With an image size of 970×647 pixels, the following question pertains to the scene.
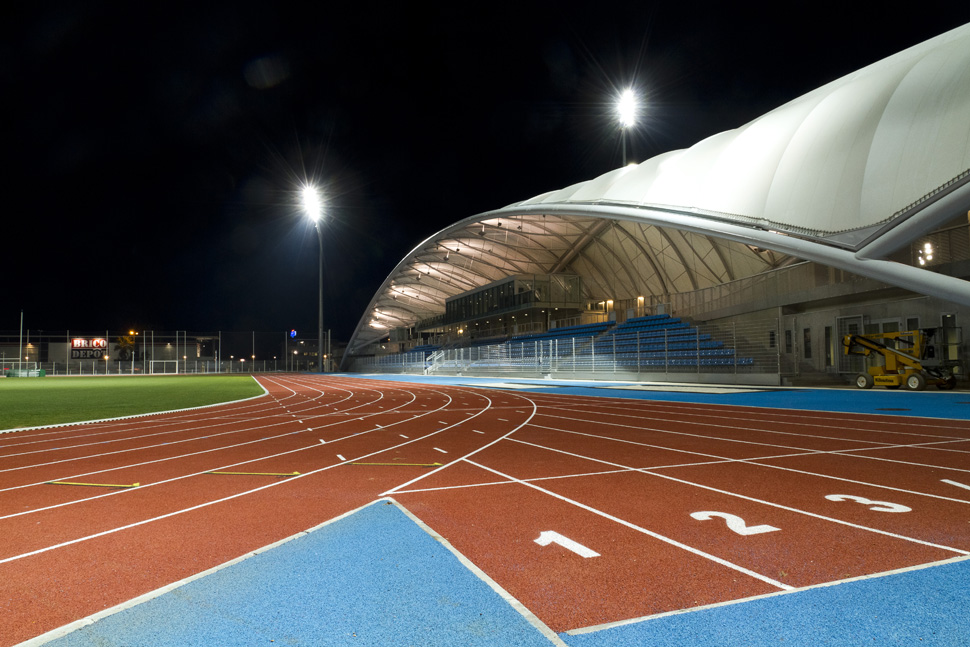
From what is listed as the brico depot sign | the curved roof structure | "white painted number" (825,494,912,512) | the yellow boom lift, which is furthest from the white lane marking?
the brico depot sign

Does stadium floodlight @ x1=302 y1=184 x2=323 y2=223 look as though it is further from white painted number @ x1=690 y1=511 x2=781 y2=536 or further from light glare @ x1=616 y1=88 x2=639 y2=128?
white painted number @ x1=690 y1=511 x2=781 y2=536

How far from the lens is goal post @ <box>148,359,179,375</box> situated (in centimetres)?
7744

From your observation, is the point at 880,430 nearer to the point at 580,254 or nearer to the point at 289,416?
the point at 289,416

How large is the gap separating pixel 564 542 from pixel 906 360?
20.9 meters

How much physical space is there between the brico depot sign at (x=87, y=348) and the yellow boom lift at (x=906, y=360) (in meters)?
86.0

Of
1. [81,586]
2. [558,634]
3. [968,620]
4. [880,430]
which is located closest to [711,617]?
[558,634]

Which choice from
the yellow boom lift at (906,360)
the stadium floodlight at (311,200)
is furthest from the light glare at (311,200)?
the yellow boom lift at (906,360)

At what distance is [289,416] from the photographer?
14078mm

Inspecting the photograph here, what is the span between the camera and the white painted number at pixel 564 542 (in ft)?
12.2

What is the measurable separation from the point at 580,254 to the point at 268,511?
1805 inches

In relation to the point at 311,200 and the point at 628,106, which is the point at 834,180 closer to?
the point at 628,106

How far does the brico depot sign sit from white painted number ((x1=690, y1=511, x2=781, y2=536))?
8979 centimetres

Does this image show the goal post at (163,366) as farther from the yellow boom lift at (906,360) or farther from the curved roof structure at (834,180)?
the yellow boom lift at (906,360)

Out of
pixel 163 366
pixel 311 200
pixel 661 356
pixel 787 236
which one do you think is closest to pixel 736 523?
pixel 787 236
